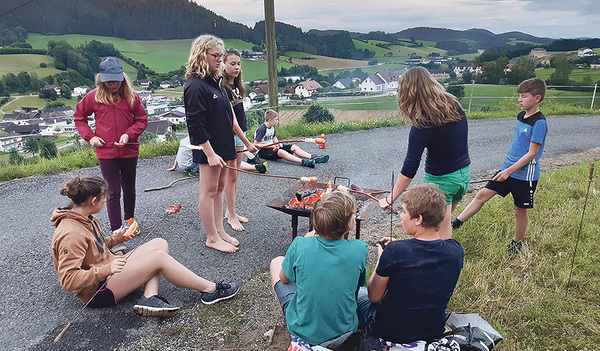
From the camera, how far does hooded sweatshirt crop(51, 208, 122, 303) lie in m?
2.62

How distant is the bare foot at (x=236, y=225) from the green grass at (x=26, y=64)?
7441mm

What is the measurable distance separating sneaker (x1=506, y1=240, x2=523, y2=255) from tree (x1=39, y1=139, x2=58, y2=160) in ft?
26.0

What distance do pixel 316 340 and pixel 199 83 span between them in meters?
2.44

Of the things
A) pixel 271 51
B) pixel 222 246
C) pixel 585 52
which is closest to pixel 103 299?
pixel 222 246

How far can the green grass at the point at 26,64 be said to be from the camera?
30.0 ft

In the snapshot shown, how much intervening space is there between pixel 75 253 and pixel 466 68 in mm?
17058

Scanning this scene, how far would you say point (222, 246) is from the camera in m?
4.08

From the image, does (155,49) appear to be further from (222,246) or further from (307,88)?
(222,246)

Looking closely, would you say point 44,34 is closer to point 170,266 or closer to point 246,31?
point 246,31

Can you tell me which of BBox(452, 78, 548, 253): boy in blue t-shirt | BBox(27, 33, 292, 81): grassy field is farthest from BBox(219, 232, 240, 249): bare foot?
BBox(27, 33, 292, 81): grassy field

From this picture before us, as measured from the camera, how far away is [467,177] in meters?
3.19

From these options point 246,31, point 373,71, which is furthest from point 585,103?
point 246,31

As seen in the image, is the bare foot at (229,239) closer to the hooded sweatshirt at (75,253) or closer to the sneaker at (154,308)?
the sneaker at (154,308)

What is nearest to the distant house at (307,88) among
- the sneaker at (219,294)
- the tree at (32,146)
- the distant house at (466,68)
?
the distant house at (466,68)
